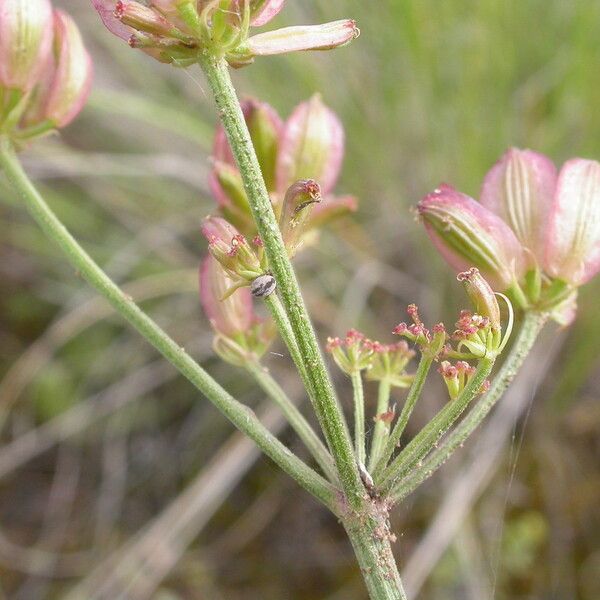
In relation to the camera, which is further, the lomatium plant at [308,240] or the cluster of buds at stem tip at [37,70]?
the cluster of buds at stem tip at [37,70]

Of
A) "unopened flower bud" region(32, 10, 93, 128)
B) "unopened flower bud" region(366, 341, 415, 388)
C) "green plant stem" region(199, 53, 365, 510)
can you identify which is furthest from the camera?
"unopened flower bud" region(32, 10, 93, 128)

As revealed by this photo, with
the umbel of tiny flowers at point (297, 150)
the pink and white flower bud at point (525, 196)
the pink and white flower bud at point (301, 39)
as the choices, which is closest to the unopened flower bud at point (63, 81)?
the umbel of tiny flowers at point (297, 150)

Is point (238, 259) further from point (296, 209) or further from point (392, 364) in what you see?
point (392, 364)

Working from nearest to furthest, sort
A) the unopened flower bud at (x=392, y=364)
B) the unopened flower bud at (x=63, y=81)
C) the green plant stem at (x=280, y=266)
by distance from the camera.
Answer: the green plant stem at (x=280, y=266)
the unopened flower bud at (x=392, y=364)
the unopened flower bud at (x=63, y=81)

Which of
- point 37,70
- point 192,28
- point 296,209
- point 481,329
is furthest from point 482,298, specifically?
point 37,70

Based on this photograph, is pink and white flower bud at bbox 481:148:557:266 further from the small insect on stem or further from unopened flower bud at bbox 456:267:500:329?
the small insect on stem

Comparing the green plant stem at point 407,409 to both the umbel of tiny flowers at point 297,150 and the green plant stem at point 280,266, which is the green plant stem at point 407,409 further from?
the umbel of tiny flowers at point 297,150

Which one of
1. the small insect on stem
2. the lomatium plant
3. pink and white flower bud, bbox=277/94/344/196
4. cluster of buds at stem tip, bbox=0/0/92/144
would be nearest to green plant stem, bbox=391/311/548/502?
the lomatium plant
